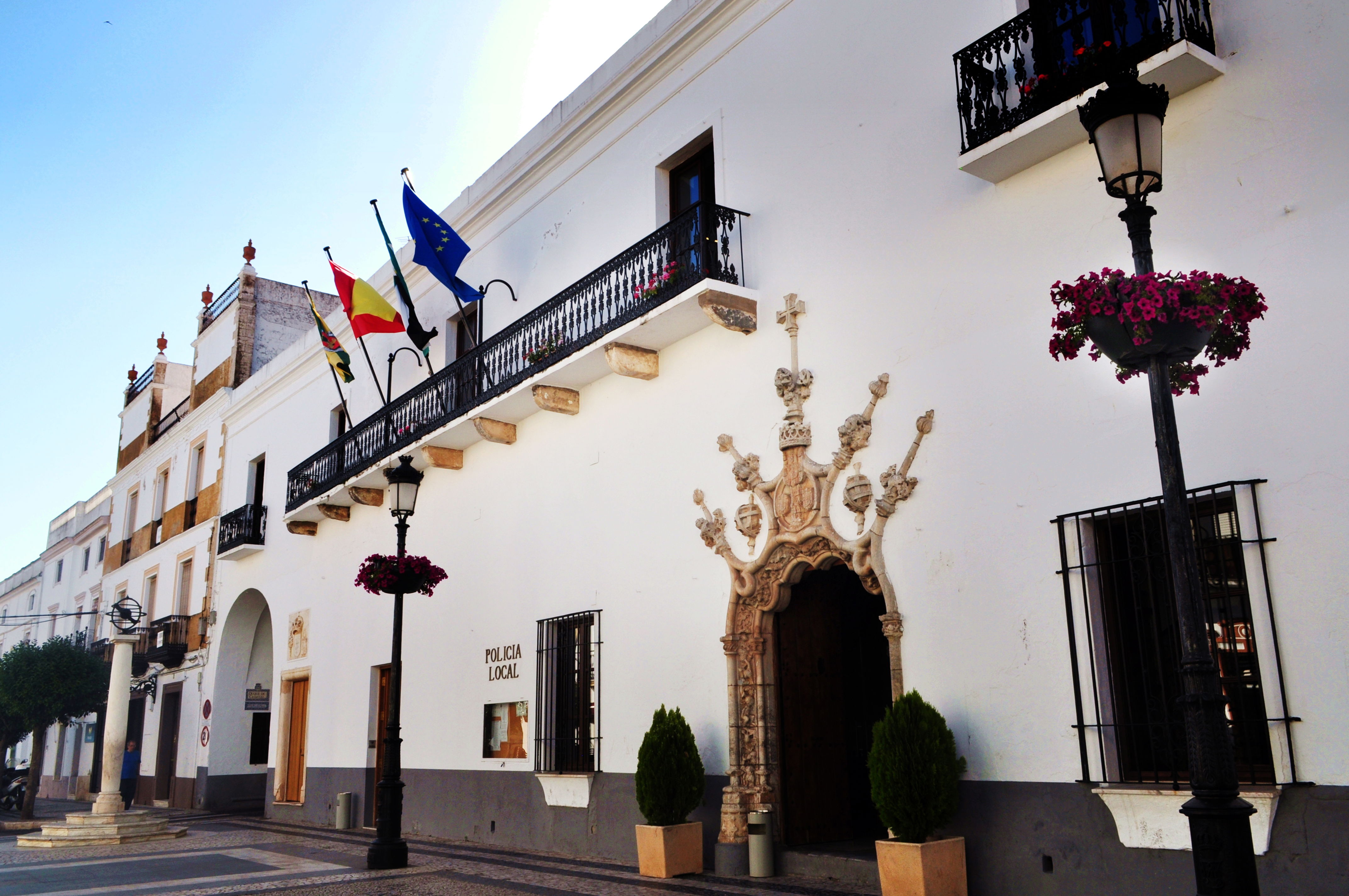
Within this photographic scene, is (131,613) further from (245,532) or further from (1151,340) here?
(1151,340)

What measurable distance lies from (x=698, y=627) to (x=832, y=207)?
4268 mm

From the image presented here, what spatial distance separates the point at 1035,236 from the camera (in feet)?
26.1

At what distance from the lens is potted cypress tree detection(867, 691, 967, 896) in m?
7.27

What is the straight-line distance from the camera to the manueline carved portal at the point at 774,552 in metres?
9.09

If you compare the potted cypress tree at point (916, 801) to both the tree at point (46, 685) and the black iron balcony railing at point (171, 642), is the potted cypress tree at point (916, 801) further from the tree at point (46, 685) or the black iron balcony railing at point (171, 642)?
the black iron balcony railing at point (171, 642)

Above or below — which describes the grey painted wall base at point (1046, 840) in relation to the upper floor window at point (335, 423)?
below

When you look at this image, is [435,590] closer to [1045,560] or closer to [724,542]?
[724,542]

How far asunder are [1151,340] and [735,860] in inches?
258

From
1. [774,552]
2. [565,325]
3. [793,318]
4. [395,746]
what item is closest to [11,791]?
[395,746]

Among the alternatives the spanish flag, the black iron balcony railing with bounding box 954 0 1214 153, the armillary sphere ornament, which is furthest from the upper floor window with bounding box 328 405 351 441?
the black iron balcony railing with bounding box 954 0 1214 153

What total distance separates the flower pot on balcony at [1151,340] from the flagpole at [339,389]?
44.7 feet

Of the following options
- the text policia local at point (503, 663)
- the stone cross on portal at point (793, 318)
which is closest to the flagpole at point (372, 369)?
the text policia local at point (503, 663)

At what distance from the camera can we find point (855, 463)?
361 inches

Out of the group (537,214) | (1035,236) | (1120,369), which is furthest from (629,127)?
(1120,369)
